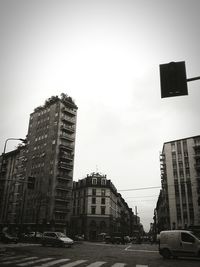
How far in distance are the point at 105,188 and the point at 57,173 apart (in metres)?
17.2

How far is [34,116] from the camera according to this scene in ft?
245

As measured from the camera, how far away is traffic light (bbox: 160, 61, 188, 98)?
565cm

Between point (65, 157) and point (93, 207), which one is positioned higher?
point (65, 157)

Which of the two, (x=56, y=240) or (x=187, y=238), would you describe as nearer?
(x=187, y=238)

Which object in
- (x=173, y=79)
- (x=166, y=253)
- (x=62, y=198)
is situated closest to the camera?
(x=173, y=79)

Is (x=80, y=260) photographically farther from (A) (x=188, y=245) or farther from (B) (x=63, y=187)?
(B) (x=63, y=187)

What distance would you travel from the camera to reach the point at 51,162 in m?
61.4

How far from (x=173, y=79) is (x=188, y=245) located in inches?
535

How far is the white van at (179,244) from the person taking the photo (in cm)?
1563

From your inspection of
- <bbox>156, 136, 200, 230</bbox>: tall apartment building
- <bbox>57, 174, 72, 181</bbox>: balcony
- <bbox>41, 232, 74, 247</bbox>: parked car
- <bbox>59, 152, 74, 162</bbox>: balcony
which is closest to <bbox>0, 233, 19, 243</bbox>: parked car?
<bbox>41, 232, 74, 247</bbox>: parked car

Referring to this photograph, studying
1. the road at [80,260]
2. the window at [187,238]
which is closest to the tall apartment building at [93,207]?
the road at [80,260]

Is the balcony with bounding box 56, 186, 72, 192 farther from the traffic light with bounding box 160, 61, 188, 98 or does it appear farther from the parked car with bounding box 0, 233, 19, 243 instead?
the traffic light with bounding box 160, 61, 188, 98

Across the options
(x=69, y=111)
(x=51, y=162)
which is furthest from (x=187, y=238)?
(x=69, y=111)

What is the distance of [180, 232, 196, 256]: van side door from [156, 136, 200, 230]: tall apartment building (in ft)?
161
